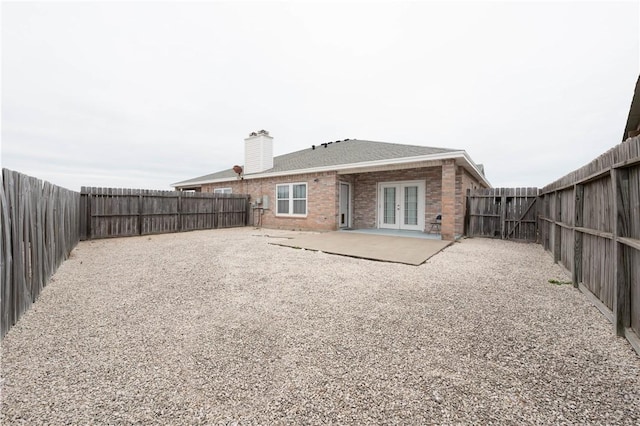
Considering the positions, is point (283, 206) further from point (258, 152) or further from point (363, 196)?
point (363, 196)

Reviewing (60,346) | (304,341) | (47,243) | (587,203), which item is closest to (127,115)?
(47,243)

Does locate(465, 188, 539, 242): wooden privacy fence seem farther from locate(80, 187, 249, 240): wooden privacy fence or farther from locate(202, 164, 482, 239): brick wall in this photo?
locate(80, 187, 249, 240): wooden privacy fence

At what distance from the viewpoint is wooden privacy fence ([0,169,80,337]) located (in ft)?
8.87

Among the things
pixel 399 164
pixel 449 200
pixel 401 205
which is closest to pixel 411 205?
pixel 401 205

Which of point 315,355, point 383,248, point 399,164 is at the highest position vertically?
point 399,164

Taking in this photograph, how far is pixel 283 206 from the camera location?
14.0 meters

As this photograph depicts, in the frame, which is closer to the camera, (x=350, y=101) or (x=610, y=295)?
(x=610, y=295)

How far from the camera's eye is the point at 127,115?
12.6 meters

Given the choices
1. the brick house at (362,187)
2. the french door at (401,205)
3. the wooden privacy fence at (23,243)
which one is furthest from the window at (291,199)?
the wooden privacy fence at (23,243)

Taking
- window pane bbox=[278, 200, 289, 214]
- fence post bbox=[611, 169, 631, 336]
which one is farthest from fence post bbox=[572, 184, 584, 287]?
window pane bbox=[278, 200, 289, 214]

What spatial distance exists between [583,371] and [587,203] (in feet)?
10.5

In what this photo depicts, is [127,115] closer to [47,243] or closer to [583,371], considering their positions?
[47,243]

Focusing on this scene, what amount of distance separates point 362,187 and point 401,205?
218cm

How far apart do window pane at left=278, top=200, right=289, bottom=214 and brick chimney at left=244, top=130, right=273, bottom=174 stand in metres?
2.57
